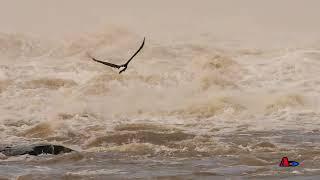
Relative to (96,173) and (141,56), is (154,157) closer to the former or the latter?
(96,173)

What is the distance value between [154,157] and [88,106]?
931cm

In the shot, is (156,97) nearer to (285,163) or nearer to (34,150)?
(34,150)

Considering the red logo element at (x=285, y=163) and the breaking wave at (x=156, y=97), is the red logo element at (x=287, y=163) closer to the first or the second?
the red logo element at (x=285, y=163)

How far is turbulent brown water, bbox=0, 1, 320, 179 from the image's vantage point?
1354 centimetres

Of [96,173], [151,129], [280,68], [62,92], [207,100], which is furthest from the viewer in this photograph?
[280,68]

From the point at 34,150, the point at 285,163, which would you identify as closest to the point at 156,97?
the point at 34,150

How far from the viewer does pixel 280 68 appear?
28.3 metres

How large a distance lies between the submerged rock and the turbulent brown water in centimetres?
30

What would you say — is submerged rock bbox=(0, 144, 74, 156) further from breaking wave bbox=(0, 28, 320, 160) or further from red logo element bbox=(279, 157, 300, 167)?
red logo element bbox=(279, 157, 300, 167)

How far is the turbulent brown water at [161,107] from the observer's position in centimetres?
1354

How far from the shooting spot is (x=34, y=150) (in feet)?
49.5

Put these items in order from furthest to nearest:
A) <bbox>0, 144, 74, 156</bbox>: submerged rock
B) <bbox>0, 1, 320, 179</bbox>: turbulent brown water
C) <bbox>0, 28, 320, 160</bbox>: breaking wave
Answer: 1. <bbox>0, 28, 320, 160</bbox>: breaking wave
2. <bbox>0, 144, 74, 156</bbox>: submerged rock
3. <bbox>0, 1, 320, 179</bbox>: turbulent brown water

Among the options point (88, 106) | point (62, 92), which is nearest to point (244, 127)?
point (88, 106)

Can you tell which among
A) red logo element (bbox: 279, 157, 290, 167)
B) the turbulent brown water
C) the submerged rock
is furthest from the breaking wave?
the submerged rock
